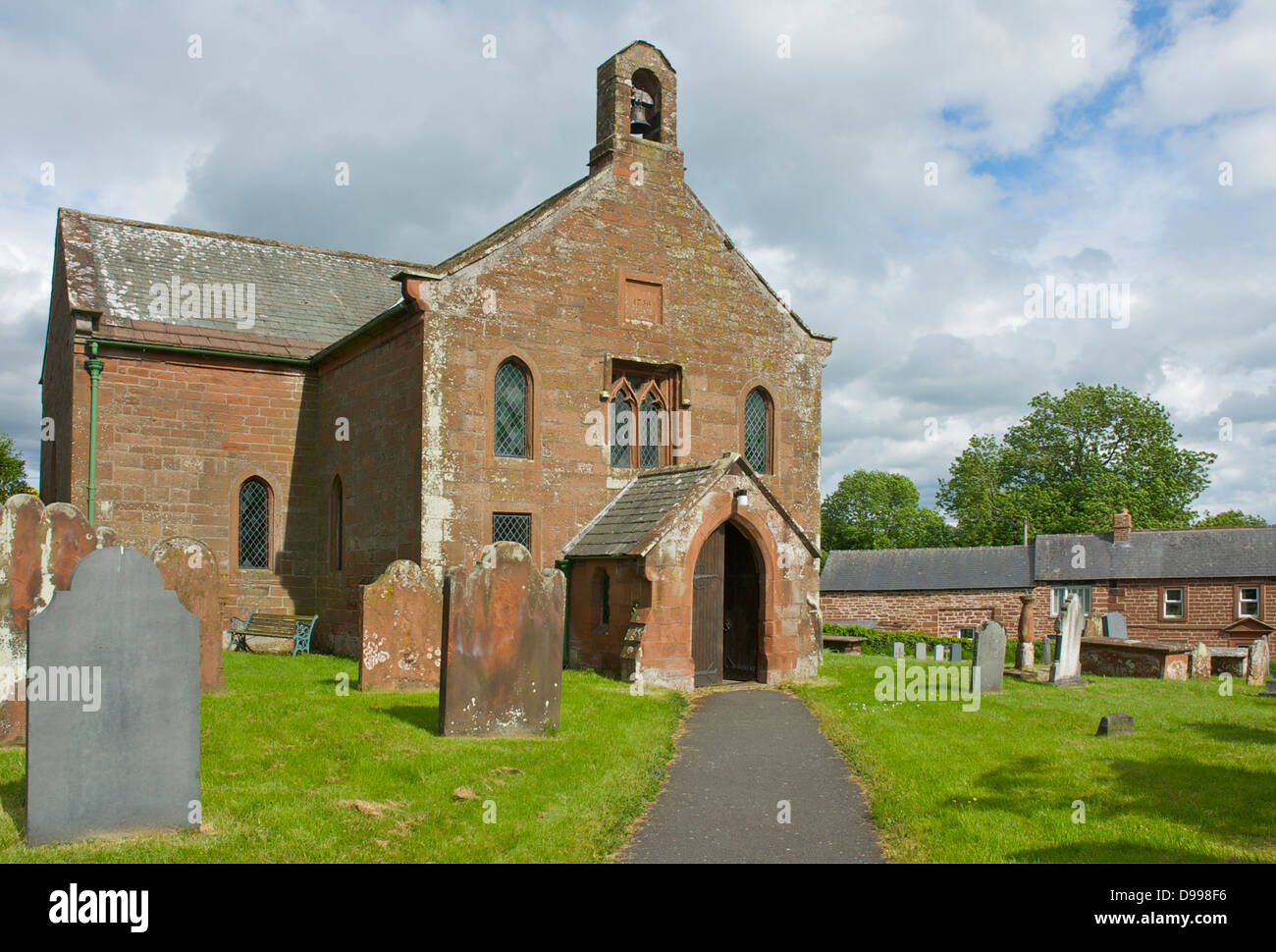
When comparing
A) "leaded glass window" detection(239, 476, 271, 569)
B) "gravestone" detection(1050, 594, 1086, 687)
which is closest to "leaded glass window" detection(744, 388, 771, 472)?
"gravestone" detection(1050, 594, 1086, 687)

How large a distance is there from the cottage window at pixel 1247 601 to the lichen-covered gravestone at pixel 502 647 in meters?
40.2

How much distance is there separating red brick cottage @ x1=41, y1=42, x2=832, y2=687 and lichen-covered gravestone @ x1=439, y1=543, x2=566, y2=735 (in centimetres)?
507

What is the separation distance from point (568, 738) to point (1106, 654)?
18.5 meters

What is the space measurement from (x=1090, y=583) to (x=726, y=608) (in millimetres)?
33753

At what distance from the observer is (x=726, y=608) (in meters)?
19.3

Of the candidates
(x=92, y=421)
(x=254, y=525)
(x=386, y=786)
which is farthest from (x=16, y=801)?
(x=254, y=525)

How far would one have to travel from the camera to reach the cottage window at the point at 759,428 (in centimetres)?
2238

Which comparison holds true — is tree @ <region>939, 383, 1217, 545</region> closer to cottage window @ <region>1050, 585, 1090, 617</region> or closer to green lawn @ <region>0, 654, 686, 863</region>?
cottage window @ <region>1050, 585, 1090, 617</region>

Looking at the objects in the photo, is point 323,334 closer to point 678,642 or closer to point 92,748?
point 678,642

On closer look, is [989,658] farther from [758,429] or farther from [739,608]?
[758,429]

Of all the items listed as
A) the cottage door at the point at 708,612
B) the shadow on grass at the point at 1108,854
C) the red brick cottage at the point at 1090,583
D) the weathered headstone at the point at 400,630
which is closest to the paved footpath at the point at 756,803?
the shadow on grass at the point at 1108,854

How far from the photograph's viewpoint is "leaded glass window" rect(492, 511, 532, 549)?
18969 mm

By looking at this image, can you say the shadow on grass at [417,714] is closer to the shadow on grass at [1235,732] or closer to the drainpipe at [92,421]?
the shadow on grass at [1235,732]

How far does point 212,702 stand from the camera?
1219 cm
